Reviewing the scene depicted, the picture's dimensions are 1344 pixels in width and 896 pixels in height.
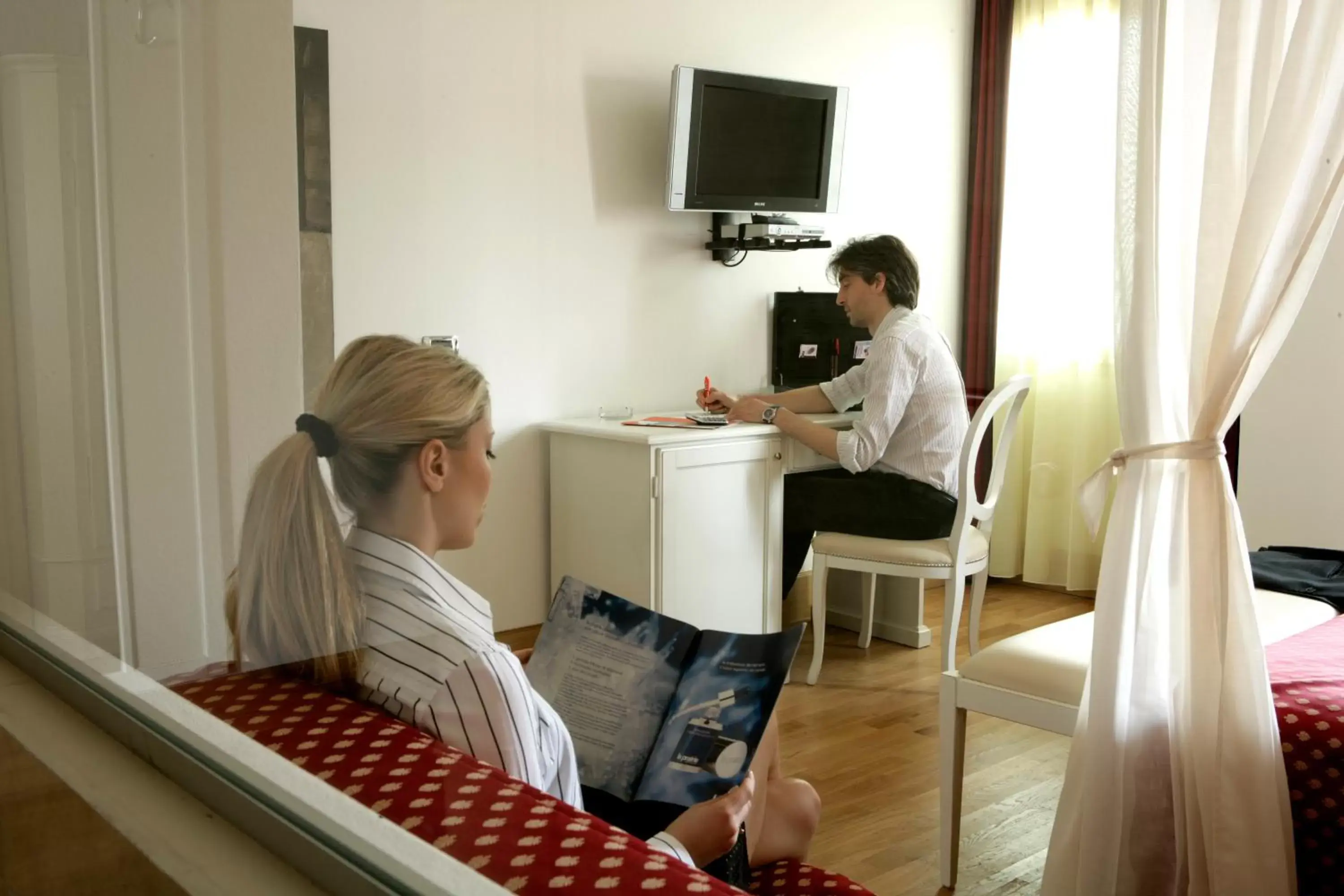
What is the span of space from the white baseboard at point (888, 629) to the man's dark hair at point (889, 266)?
0.76 m

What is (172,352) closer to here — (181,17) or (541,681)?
(181,17)

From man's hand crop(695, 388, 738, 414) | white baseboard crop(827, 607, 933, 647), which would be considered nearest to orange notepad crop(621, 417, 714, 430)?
man's hand crop(695, 388, 738, 414)

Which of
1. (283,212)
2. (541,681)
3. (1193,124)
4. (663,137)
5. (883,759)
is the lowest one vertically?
(883,759)

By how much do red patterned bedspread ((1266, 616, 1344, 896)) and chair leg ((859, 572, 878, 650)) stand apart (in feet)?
5.24

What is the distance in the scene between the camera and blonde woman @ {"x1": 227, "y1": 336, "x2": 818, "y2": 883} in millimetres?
782

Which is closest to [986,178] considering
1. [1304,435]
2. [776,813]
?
[1304,435]

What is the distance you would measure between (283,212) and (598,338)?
1491mm

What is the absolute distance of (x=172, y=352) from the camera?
82 centimetres

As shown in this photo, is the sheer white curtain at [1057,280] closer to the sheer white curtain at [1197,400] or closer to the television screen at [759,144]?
the television screen at [759,144]

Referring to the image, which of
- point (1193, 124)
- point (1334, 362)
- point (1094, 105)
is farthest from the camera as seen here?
point (1094, 105)

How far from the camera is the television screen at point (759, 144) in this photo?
9.50 feet

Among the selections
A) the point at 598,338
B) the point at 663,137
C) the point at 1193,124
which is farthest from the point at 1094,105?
the point at 1193,124

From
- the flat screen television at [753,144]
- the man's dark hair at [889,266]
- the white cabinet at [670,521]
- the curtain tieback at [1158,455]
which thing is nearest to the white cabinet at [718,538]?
the white cabinet at [670,521]

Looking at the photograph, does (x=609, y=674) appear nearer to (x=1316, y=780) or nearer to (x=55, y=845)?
(x=55, y=845)
